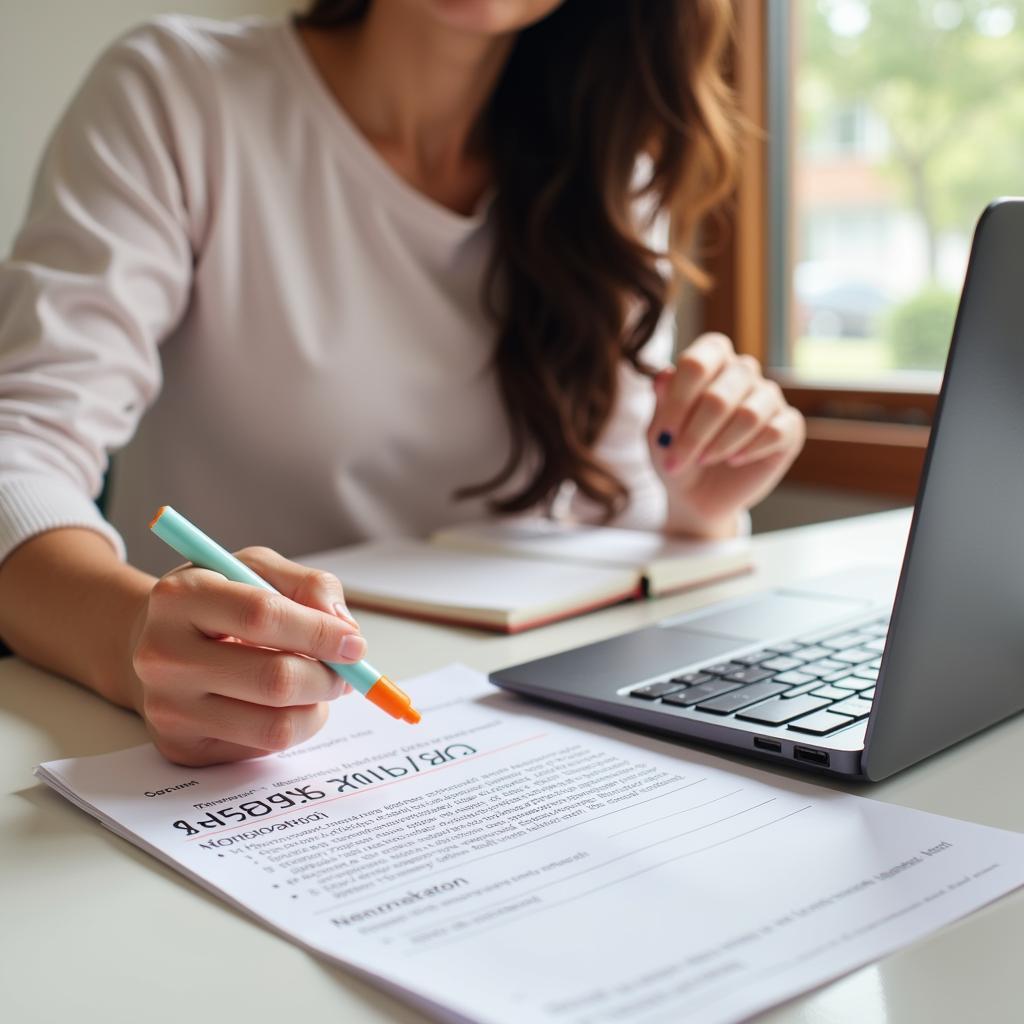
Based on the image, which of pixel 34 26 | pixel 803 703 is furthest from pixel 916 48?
pixel 803 703

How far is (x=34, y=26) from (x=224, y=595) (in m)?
1.38

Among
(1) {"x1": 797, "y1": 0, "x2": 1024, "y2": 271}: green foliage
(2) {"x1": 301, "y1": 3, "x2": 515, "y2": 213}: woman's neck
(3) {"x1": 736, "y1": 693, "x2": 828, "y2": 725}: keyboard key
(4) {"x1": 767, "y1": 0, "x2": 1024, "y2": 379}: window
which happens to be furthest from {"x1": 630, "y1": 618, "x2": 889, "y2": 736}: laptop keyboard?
(1) {"x1": 797, "y1": 0, "x2": 1024, "y2": 271}: green foliage

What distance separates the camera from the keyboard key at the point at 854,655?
24.7 inches

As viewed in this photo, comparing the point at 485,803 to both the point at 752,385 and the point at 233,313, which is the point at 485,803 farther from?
the point at 233,313

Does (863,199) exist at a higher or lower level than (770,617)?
higher

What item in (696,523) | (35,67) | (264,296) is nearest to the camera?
(696,523)

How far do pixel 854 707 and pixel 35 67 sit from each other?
150 cm

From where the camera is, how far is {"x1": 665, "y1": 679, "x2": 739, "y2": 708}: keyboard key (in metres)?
0.58

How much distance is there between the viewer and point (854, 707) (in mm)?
548

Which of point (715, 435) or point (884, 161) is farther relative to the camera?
point (884, 161)

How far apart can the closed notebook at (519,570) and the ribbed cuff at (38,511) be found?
0.19 meters

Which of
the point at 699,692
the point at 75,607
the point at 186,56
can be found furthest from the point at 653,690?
the point at 186,56

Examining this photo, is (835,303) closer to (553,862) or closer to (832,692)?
(832,692)

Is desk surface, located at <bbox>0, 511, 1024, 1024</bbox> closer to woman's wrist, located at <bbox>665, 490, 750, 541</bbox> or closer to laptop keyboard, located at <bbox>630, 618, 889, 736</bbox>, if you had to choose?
laptop keyboard, located at <bbox>630, 618, 889, 736</bbox>
